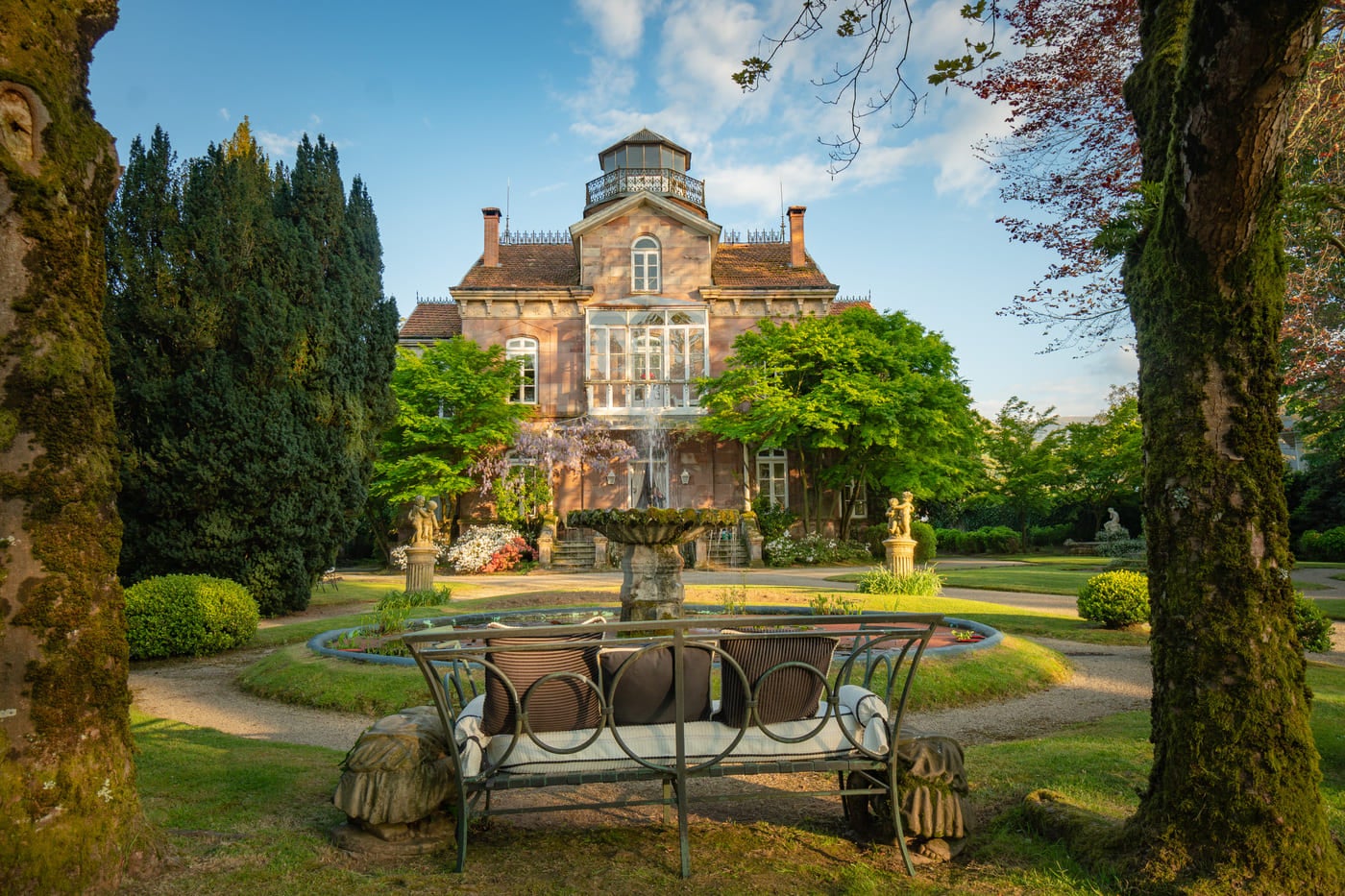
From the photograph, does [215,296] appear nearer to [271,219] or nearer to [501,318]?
[271,219]

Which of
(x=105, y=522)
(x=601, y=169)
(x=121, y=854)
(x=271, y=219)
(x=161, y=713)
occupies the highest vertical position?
(x=601, y=169)

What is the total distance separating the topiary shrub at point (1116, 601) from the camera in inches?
442

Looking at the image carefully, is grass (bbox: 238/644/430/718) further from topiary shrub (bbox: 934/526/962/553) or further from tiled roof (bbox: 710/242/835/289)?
topiary shrub (bbox: 934/526/962/553)

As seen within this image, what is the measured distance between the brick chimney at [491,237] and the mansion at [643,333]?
1.62 metres

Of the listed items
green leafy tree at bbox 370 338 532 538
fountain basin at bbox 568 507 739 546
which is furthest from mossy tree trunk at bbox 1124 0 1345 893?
green leafy tree at bbox 370 338 532 538

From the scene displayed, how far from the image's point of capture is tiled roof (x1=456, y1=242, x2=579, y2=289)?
29.0 meters

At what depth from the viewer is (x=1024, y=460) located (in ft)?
112

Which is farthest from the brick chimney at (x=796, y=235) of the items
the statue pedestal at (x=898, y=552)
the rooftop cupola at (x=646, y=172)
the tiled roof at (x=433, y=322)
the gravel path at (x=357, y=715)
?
the gravel path at (x=357, y=715)

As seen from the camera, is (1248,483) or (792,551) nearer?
(1248,483)

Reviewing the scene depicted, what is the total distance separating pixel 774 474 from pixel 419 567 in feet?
54.3

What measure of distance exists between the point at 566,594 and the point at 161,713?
25.0 feet

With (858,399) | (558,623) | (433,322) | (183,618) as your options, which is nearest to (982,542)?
(858,399)

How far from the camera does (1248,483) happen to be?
115 inches

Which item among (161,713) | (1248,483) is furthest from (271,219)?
(1248,483)
